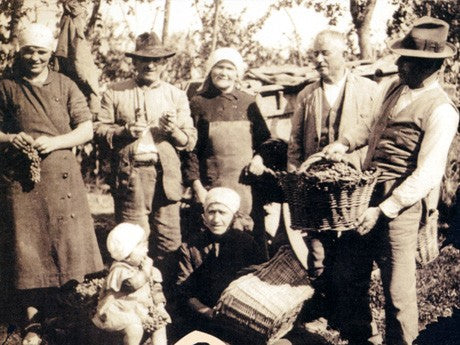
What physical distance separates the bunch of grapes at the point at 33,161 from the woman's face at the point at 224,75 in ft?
5.07

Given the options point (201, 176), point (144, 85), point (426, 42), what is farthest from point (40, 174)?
point (426, 42)

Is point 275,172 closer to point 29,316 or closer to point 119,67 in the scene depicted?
point 29,316

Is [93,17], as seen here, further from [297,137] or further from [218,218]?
[218,218]

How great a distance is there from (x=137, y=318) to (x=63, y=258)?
2.42 ft

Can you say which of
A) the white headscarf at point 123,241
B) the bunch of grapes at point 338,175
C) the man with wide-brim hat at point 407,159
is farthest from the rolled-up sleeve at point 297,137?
the white headscarf at point 123,241

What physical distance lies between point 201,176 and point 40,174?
136cm

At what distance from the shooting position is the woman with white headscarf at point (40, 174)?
399 cm

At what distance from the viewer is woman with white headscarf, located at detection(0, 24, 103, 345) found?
3.99 meters

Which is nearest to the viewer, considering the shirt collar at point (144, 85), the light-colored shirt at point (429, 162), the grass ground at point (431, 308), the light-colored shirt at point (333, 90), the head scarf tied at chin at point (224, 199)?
the grass ground at point (431, 308)

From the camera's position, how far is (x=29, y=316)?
426cm

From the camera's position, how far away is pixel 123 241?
377cm

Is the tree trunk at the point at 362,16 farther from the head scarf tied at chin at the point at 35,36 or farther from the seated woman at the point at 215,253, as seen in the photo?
the head scarf tied at chin at the point at 35,36

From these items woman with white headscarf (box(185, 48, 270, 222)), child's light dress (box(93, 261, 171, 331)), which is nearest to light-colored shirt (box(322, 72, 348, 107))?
woman with white headscarf (box(185, 48, 270, 222))

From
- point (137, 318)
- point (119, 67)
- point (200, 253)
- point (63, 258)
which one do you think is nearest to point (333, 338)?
point (200, 253)
